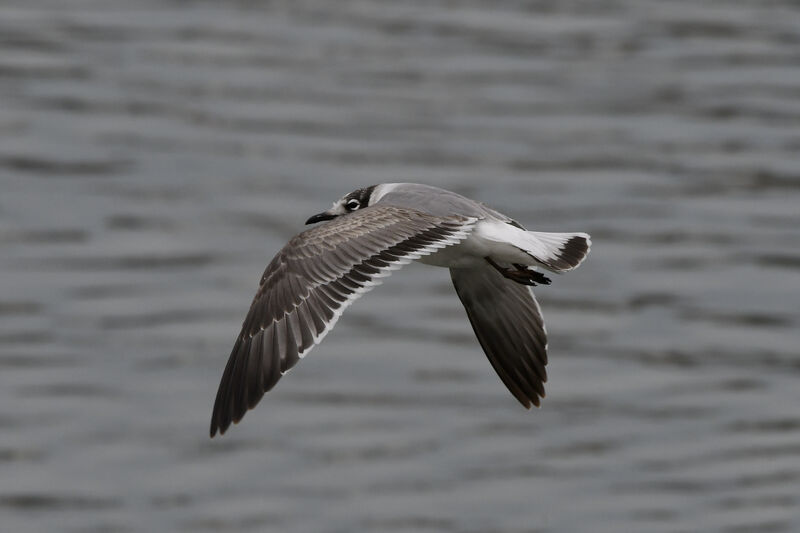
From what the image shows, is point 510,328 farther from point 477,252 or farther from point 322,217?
point 322,217

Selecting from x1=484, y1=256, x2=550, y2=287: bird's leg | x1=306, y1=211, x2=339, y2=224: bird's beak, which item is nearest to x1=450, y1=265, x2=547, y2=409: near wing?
x1=484, y1=256, x2=550, y2=287: bird's leg

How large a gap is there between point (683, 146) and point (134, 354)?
10971mm

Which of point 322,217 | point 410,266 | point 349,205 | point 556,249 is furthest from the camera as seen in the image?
point 410,266

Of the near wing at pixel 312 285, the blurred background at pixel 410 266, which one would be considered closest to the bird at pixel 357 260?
the near wing at pixel 312 285

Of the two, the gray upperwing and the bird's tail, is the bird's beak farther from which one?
the bird's tail

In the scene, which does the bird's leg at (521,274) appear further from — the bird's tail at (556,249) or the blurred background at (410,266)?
the blurred background at (410,266)

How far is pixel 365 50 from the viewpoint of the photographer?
117 feet

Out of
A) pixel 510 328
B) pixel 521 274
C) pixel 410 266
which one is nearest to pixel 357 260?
pixel 521 274

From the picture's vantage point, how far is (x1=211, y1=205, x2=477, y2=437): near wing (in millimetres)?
9953

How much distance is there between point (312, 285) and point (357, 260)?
0.95ft

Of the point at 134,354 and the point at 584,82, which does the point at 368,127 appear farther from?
the point at 134,354

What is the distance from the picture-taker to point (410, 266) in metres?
29.0

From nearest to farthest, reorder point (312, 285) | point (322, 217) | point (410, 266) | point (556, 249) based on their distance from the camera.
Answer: point (312, 285) < point (556, 249) < point (322, 217) < point (410, 266)

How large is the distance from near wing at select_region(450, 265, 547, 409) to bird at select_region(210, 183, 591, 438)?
8cm
